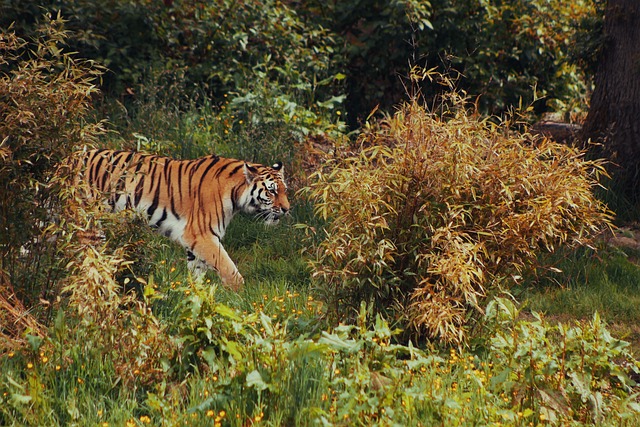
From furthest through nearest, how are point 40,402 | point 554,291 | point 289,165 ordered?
point 289,165
point 554,291
point 40,402

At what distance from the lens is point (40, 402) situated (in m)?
4.46

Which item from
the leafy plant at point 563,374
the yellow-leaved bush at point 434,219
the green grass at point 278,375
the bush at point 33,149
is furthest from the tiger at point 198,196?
the leafy plant at point 563,374

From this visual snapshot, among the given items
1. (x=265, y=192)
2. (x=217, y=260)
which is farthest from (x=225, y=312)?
(x=265, y=192)

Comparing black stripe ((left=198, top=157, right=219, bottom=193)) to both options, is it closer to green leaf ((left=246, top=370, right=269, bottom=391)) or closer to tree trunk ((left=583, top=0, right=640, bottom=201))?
green leaf ((left=246, top=370, right=269, bottom=391))

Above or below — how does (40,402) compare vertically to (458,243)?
below

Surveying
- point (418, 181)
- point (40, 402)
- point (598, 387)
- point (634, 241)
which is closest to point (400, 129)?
point (418, 181)

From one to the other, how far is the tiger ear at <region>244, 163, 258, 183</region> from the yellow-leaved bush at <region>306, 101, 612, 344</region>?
1.53 meters

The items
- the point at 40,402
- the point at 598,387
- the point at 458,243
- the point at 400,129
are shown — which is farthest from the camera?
the point at 400,129

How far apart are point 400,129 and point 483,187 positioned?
2.20 ft

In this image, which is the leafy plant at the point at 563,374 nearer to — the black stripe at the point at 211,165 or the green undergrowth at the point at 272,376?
the green undergrowth at the point at 272,376

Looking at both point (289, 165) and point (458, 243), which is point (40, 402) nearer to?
point (458, 243)

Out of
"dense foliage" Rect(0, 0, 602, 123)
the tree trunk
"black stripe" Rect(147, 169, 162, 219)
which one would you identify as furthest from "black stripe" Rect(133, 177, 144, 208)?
the tree trunk

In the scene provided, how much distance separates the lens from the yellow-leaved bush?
5.51 meters

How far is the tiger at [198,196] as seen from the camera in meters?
7.12
